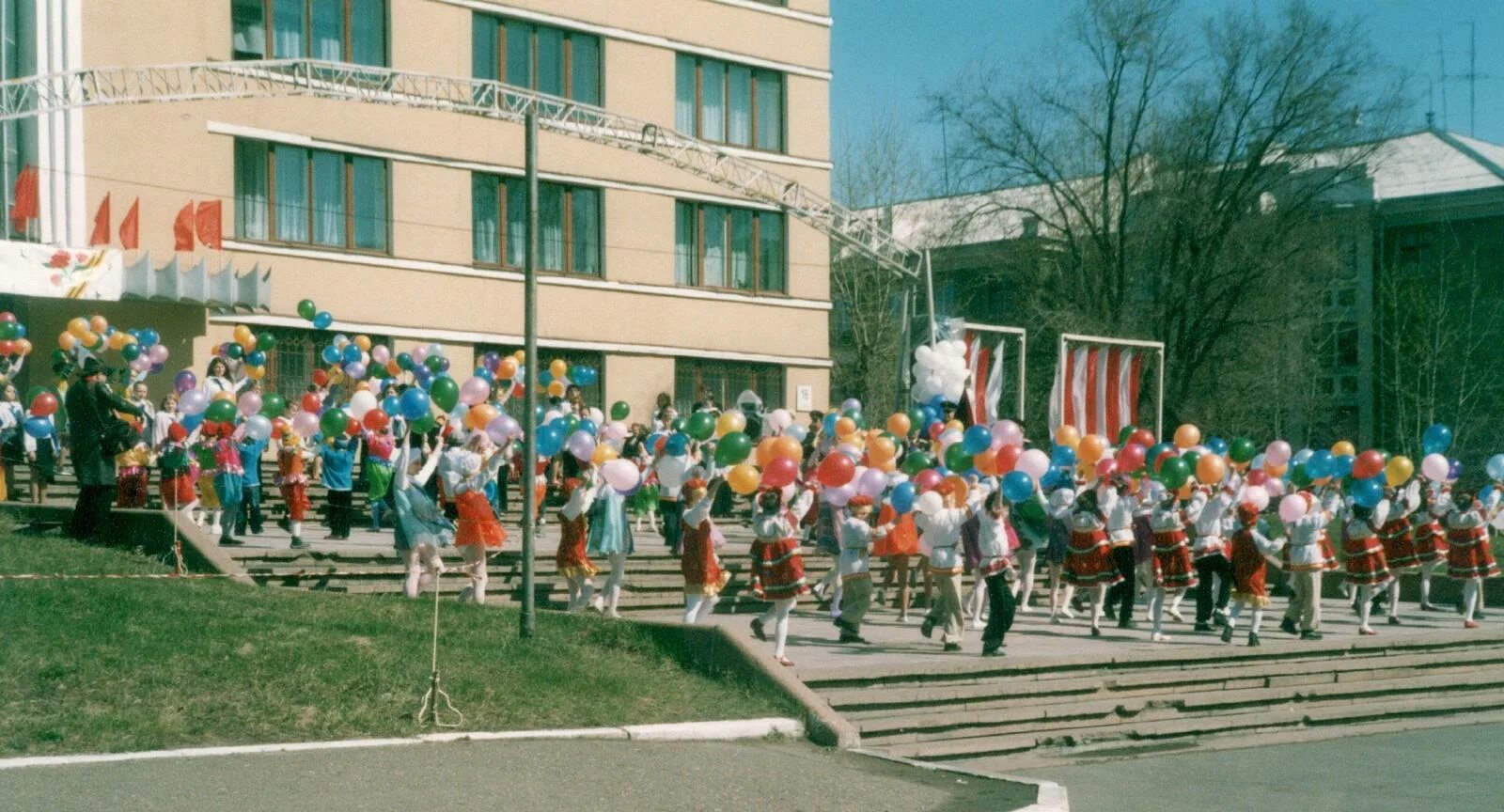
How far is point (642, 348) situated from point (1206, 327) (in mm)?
17187

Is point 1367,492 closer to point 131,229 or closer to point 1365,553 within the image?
point 1365,553

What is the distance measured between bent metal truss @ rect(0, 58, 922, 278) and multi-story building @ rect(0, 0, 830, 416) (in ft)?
2.64

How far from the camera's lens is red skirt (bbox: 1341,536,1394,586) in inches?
754

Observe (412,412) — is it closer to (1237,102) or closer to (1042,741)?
(1042,741)

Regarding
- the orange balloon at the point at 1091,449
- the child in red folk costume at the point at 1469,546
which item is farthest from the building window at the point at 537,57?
the child in red folk costume at the point at 1469,546

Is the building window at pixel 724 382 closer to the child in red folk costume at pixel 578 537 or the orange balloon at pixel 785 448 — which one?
the child in red folk costume at pixel 578 537

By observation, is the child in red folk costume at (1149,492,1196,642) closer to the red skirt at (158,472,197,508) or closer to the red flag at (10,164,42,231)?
the red skirt at (158,472,197,508)

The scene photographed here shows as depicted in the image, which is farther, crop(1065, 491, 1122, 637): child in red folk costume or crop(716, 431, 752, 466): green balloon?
crop(1065, 491, 1122, 637): child in red folk costume

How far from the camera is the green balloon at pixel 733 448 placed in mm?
14469

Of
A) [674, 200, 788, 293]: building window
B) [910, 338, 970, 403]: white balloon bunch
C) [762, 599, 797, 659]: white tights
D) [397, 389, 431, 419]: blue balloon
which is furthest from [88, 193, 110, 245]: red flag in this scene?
[762, 599, 797, 659]: white tights

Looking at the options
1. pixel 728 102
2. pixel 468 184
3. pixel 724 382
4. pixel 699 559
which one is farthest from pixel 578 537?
pixel 728 102

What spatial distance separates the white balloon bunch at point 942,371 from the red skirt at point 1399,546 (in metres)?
5.82

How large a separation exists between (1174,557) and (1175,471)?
1.27 m

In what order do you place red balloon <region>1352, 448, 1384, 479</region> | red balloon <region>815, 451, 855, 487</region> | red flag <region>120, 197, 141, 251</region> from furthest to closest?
1. red flag <region>120, 197, 141, 251</region>
2. red balloon <region>1352, 448, 1384, 479</region>
3. red balloon <region>815, 451, 855, 487</region>
